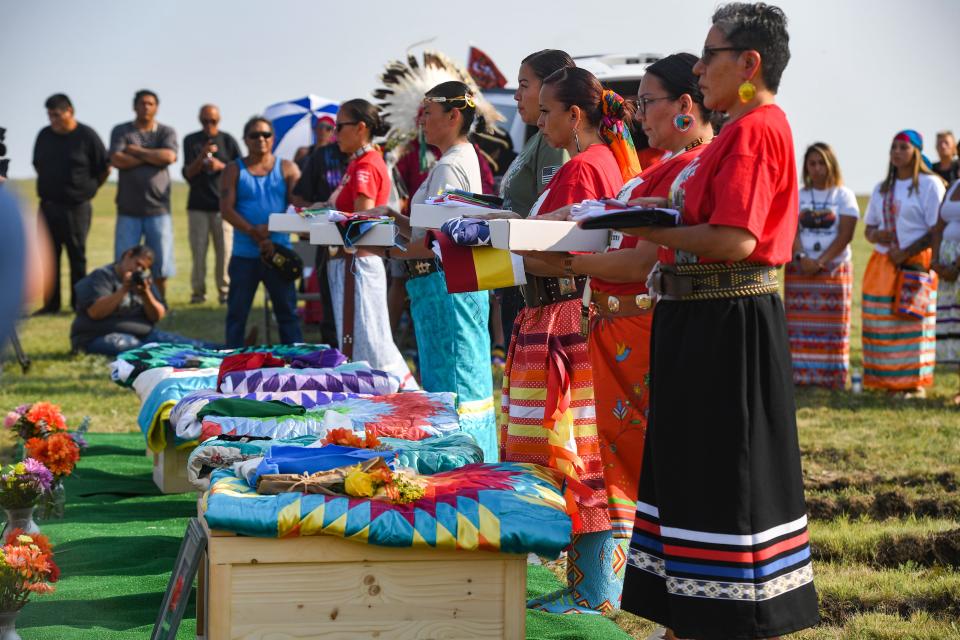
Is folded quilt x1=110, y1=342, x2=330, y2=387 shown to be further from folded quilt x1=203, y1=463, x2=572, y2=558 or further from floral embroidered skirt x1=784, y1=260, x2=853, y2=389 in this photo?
floral embroidered skirt x1=784, y1=260, x2=853, y2=389

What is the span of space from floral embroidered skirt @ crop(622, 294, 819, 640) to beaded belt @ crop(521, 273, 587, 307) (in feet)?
2.95

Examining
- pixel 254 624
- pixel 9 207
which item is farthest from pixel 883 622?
pixel 9 207

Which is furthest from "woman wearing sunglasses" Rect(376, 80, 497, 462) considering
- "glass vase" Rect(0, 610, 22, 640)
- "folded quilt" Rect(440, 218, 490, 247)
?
"glass vase" Rect(0, 610, 22, 640)

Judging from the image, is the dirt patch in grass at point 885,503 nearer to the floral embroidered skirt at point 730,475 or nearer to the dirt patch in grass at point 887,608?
the dirt patch in grass at point 887,608

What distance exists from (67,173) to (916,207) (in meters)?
8.66

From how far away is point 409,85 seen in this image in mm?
6020

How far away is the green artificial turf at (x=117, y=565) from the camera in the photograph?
12.4 feet

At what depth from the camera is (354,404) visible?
4.96 meters

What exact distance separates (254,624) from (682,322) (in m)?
1.38

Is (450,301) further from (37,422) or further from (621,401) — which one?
(37,422)

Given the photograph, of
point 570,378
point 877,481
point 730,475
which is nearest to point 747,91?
point 730,475

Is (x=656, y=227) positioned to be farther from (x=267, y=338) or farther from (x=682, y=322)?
(x=267, y=338)

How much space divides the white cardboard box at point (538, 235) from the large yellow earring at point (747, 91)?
0.60 metres

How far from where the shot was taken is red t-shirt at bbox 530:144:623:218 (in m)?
3.80
